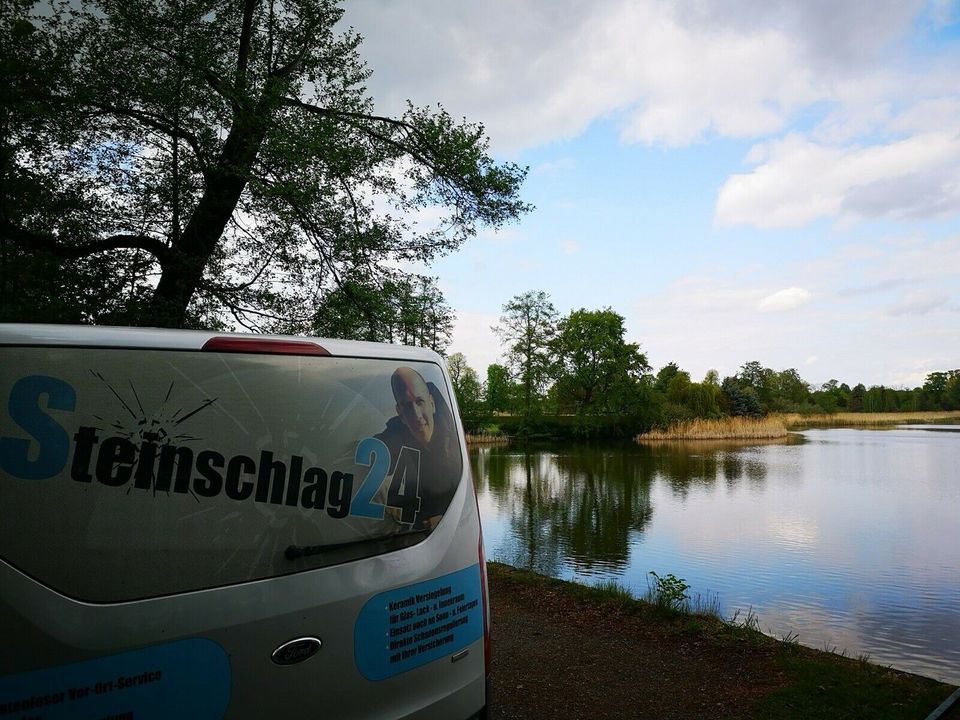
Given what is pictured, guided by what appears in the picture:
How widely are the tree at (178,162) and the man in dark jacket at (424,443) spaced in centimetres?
731

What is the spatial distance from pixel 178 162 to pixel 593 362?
48465 mm

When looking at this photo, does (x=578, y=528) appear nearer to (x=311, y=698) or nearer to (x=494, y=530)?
(x=494, y=530)

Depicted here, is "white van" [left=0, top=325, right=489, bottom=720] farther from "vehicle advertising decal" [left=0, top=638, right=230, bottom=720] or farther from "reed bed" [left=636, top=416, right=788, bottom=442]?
"reed bed" [left=636, top=416, right=788, bottom=442]

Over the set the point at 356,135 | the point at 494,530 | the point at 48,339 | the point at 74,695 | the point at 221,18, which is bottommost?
the point at 494,530

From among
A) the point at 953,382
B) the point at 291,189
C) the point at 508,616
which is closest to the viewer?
the point at 508,616

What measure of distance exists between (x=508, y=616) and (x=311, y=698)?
451 centimetres

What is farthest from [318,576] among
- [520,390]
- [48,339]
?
[520,390]

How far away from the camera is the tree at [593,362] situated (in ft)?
177

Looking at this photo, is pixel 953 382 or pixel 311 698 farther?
pixel 953 382

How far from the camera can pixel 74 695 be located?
5.04 ft

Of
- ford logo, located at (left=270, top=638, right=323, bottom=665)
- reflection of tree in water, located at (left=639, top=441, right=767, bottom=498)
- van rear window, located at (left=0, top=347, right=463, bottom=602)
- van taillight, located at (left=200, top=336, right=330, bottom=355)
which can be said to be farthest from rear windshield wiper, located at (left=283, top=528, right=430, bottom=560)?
reflection of tree in water, located at (left=639, top=441, right=767, bottom=498)

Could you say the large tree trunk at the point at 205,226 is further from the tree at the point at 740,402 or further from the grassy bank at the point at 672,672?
the tree at the point at 740,402

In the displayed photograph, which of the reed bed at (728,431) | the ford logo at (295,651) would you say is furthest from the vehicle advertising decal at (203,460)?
the reed bed at (728,431)

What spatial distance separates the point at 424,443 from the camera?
240cm
